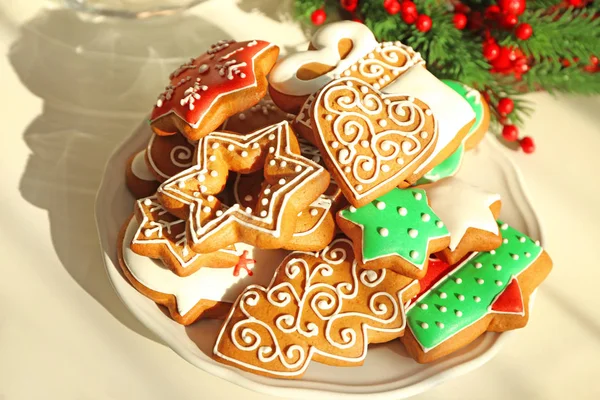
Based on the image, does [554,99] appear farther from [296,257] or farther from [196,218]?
[196,218]

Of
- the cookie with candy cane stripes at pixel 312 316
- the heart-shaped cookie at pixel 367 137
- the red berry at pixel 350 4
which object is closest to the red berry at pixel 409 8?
the red berry at pixel 350 4

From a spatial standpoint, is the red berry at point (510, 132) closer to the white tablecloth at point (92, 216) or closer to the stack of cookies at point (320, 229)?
the white tablecloth at point (92, 216)

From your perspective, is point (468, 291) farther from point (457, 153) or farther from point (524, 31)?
point (524, 31)

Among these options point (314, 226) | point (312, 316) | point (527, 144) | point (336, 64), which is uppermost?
point (336, 64)

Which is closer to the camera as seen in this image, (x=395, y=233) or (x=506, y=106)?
(x=395, y=233)

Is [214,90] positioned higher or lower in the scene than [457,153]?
higher

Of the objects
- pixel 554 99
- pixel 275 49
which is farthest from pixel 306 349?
pixel 554 99

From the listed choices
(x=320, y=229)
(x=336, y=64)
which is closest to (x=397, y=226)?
(x=320, y=229)
